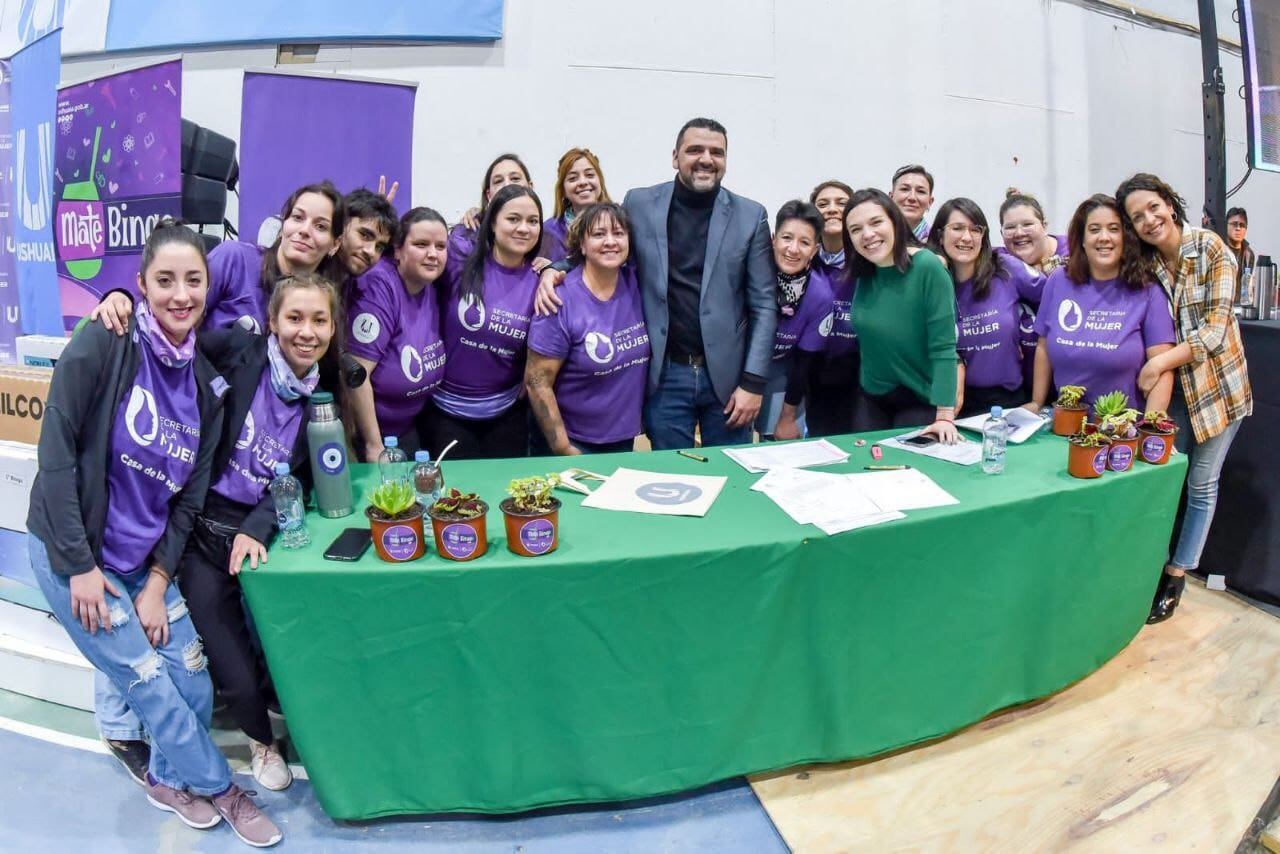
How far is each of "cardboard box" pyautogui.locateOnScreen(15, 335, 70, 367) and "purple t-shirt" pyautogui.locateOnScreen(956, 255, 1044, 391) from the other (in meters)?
2.88

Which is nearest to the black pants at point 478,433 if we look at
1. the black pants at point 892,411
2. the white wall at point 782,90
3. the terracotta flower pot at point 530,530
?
A: the terracotta flower pot at point 530,530

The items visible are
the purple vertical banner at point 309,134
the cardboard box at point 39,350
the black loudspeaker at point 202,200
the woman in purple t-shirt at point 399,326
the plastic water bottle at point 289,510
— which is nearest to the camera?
the plastic water bottle at point 289,510

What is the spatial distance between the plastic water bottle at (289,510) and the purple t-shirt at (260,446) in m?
0.05

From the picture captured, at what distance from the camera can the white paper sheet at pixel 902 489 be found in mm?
1690

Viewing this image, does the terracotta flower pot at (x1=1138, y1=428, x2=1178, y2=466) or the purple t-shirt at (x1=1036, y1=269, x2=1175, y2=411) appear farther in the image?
the purple t-shirt at (x1=1036, y1=269, x2=1175, y2=411)

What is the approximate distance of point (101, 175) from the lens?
2441 millimetres

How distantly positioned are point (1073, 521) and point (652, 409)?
1256 millimetres

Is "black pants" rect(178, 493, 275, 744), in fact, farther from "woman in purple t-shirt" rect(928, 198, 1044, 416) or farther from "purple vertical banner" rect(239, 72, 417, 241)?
"woman in purple t-shirt" rect(928, 198, 1044, 416)

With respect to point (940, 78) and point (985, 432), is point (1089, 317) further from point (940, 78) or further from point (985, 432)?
point (940, 78)

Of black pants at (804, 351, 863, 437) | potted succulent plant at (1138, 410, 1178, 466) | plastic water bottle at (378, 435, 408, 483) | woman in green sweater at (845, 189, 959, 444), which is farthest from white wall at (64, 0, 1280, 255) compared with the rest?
potted succulent plant at (1138, 410, 1178, 466)

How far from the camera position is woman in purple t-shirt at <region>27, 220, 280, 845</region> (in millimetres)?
1410

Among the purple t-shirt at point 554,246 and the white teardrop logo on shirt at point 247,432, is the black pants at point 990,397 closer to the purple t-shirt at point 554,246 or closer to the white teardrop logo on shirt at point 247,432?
the purple t-shirt at point 554,246

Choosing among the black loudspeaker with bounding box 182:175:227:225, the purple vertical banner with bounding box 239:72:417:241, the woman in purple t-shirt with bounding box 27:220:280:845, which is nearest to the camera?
the woman in purple t-shirt with bounding box 27:220:280:845

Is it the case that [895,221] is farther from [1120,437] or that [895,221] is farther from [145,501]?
[145,501]
